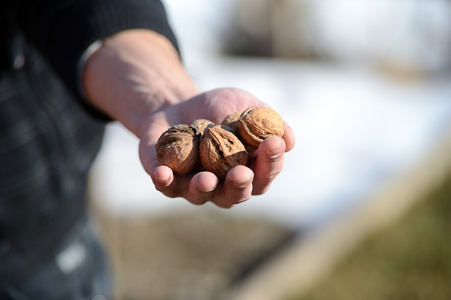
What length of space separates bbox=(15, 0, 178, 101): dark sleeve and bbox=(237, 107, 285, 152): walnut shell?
1.48 feet

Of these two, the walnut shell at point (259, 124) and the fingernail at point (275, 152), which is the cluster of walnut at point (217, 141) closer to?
the walnut shell at point (259, 124)

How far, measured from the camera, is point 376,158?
4762 millimetres

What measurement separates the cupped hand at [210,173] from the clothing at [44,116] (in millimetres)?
308

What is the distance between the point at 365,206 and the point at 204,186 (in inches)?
112

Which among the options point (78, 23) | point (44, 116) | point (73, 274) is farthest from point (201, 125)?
point (73, 274)

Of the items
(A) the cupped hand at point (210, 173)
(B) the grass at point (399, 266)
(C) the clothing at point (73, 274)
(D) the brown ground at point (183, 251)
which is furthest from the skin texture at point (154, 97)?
(B) the grass at point (399, 266)

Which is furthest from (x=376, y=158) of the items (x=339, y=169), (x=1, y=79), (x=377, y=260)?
(x=1, y=79)

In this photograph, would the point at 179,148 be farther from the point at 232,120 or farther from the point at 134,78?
the point at 134,78

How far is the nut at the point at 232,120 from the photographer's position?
1283 mm

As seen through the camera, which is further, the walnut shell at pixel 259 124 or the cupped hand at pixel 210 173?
the walnut shell at pixel 259 124

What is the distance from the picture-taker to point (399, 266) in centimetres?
318

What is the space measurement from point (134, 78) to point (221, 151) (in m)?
0.38

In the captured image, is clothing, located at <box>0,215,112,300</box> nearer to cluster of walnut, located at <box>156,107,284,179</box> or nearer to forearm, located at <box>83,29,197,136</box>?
forearm, located at <box>83,29,197,136</box>

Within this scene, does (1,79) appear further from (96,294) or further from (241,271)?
(241,271)
